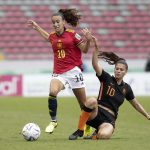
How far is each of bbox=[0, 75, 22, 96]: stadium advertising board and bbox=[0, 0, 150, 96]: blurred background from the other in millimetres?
3113

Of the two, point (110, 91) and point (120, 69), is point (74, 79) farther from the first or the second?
point (120, 69)

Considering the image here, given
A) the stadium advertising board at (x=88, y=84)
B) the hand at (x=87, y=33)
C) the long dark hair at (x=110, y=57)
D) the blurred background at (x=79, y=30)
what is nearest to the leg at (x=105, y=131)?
the long dark hair at (x=110, y=57)

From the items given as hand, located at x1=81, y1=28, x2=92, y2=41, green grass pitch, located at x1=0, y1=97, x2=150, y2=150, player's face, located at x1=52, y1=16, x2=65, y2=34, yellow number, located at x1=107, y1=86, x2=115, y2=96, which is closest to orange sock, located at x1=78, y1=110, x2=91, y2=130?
green grass pitch, located at x1=0, y1=97, x2=150, y2=150

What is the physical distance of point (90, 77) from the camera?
22453mm

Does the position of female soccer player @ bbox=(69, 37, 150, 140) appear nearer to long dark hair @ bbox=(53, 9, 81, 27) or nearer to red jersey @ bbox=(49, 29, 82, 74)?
red jersey @ bbox=(49, 29, 82, 74)

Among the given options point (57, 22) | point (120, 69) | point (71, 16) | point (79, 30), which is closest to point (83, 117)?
point (120, 69)

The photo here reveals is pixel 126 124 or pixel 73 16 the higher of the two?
pixel 73 16

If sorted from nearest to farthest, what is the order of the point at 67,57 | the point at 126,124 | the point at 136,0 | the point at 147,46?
the point at 67,57, the point at 126,124, the point at 147,46, the point at 136,0

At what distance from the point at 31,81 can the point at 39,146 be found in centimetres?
1510

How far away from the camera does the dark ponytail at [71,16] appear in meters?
9.33

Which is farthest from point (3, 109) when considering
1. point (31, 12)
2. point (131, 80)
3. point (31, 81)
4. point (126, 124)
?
point (31, 12)

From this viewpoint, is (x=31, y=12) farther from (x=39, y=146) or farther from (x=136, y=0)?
(x=39, y=146)

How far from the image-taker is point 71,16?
939 centimetres

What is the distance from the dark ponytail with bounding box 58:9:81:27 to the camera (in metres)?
9.33
